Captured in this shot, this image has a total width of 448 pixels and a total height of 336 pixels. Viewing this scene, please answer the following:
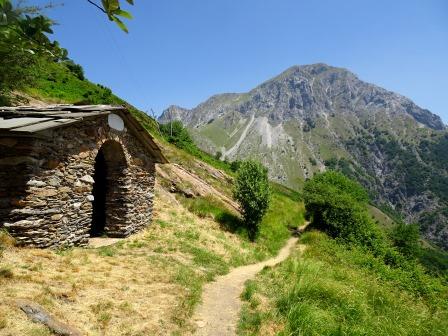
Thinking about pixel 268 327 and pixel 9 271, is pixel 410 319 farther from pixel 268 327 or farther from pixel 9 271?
pixel 9 271

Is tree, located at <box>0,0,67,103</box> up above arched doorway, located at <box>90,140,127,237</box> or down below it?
above

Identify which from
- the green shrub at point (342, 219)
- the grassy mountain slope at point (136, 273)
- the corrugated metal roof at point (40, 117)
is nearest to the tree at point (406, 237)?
the green shrub at point (342, 219)

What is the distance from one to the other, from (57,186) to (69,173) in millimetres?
720

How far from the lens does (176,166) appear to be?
1083 inches

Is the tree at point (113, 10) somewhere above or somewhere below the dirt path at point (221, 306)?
above

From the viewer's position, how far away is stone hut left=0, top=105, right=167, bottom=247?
32.4 ft

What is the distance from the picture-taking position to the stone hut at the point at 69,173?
9.88 m

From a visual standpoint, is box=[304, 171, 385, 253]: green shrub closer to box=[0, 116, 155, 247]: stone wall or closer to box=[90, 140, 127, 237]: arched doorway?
box=[90, 140, 127, 237]: arched doorway

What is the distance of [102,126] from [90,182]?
7.36ft

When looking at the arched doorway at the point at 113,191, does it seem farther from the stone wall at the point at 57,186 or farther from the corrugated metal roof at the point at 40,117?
the corrugated metal roof at the point at 40,117

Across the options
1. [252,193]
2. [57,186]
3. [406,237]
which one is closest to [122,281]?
[57,186]

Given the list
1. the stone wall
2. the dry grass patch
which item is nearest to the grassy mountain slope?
the dry grass patch

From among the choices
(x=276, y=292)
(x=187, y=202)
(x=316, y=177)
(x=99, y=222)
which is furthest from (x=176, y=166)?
(x=316, y=177)

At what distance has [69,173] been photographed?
11.6m
